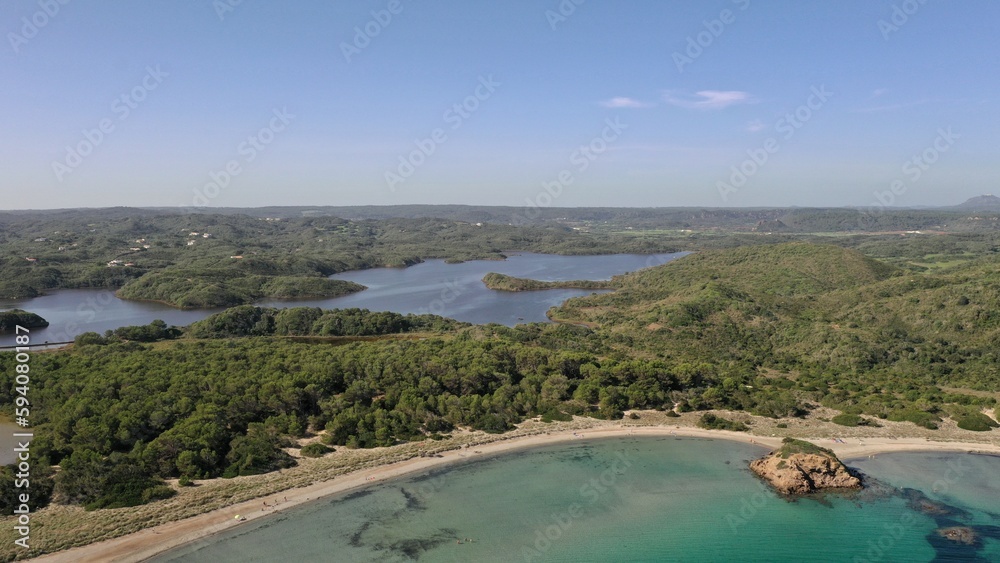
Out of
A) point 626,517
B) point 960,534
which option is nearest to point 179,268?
point 626,517

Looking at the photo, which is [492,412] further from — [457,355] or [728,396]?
[728,396]

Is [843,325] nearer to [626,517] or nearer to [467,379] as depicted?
[467,379]

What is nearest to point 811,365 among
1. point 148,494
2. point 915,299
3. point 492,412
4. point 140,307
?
point 915,299

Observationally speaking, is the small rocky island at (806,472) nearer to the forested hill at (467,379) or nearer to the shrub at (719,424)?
the shrub at (719,424)

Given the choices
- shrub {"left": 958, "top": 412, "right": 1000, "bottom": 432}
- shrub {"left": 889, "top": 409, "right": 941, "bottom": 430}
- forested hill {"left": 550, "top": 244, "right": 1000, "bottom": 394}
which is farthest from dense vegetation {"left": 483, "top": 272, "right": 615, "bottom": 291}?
shrub {"left": 958, "top": 412, "right": 1000, "bottom": 432}

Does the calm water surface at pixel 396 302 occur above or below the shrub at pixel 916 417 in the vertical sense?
below

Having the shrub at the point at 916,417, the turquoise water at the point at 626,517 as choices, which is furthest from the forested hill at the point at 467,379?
the turquoise water at the point at 626,517
